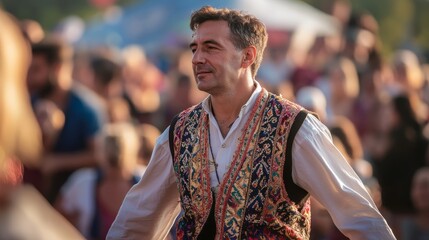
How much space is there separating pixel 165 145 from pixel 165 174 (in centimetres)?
14

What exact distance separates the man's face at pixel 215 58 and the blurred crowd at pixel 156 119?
1.20 meters

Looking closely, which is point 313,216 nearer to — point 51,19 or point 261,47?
point 261,47

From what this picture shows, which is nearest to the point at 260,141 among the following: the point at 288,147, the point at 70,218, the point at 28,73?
the point at 288,147

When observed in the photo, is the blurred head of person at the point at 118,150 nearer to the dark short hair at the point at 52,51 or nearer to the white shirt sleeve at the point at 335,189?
the dark short hair at the point at 52,51

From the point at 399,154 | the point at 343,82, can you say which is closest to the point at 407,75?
the point at 343,82

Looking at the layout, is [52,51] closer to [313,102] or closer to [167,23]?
[313,102]

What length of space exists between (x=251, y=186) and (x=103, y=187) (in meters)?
3.51

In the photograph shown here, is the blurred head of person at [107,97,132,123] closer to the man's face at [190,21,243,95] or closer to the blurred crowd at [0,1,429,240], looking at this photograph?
the blurred crowd at [0,1,429,240]

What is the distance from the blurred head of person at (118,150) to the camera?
949 centimetres

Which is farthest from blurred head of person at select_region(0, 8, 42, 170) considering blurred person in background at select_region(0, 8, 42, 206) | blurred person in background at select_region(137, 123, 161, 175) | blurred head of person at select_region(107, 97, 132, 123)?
blurred head of person at select_region(107, 97, 132, 123)

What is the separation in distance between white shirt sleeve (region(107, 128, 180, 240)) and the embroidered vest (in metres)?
0.15

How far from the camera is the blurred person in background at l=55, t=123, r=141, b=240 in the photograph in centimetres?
938

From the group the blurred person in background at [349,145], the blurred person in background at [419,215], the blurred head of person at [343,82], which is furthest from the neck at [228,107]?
the blurred head of person at [343,82]

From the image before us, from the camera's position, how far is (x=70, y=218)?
380 inches
